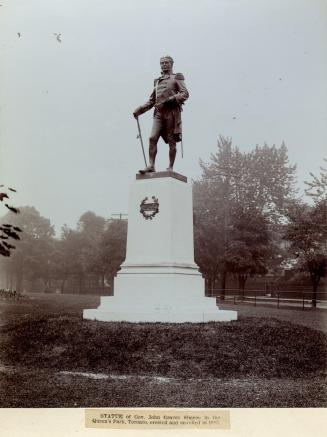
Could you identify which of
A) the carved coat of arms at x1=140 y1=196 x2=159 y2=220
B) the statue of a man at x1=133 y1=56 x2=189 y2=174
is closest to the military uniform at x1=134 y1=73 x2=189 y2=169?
the statue of a man at x1=133 y1=56 x2=189 y2=174

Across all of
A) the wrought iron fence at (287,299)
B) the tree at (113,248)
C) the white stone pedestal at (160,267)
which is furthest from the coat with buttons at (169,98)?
the tree at (113,248)

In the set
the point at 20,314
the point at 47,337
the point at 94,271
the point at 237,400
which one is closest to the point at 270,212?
the point at 94,271

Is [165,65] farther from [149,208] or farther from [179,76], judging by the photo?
[149,208]

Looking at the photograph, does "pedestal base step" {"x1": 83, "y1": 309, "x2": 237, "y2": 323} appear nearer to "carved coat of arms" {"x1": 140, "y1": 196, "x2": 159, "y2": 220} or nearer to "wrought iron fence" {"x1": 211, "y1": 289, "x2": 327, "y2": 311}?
"carved coat of arms" {"x1": 140, "y1": 196, "x2": 159, "y2": 220}

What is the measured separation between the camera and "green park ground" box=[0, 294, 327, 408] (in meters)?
6.21

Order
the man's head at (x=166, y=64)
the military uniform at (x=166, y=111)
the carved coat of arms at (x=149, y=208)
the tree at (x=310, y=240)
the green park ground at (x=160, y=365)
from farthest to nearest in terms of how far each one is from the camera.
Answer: the tree at (x=310, y=240)
the military uniform at (x=166, y=111)
the man's head at (x=166, y=64)
the carved coat of arms at (x=149, y=208)
the green park ground at (x=160, y=365)

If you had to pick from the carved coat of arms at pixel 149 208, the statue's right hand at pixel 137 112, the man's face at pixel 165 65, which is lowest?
the carved coat of arms at pixel 149 208

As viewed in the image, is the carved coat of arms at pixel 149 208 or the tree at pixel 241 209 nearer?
the carved coat of arms at pixel 149 208

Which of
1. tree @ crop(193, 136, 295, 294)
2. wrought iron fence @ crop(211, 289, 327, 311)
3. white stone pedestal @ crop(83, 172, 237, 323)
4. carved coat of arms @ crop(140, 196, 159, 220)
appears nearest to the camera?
white stone pedestal @ crop(83, 172, 237, 323)

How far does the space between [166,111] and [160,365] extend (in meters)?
5.73

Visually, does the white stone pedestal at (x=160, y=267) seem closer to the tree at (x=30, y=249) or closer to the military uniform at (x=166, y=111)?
the military uniform at (x=166, y=111)

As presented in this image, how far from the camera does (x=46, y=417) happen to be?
5.82m

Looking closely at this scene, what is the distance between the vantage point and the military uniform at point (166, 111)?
11.0 meters

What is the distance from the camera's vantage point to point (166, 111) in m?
11.2
